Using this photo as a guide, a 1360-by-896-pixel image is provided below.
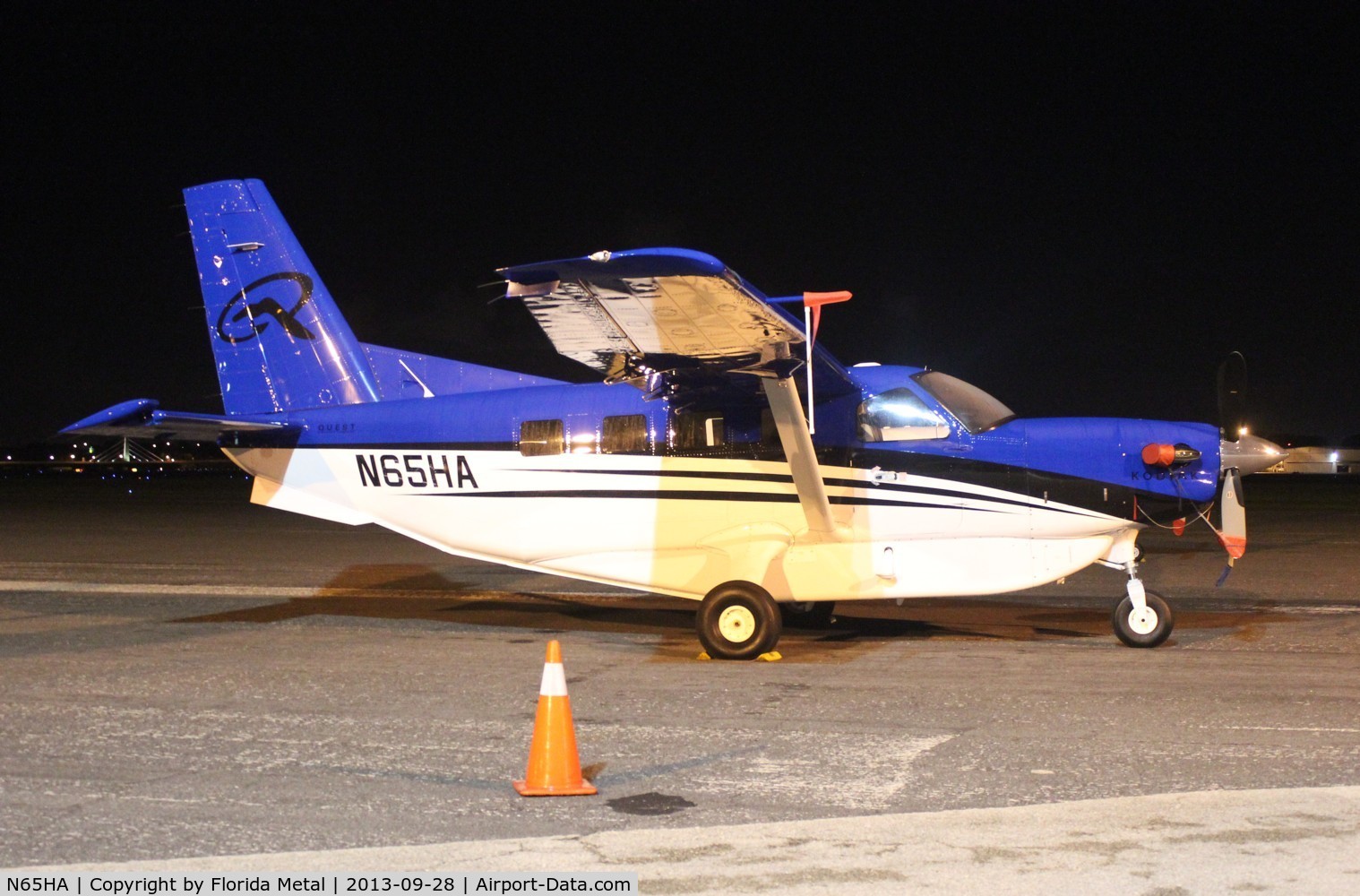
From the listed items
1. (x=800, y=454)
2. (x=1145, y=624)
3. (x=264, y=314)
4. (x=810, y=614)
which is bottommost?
(x=810, y=614)

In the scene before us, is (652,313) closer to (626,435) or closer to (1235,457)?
(626,435)

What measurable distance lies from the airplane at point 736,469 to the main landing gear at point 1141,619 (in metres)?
0.02

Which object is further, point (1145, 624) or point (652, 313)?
point (1145, 624)

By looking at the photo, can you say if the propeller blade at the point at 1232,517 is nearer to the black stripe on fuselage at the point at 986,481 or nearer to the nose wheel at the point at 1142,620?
the black stripe on fuselage at the point at 986,481

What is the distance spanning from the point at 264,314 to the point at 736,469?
17.4ft

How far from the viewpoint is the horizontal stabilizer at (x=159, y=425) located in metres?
10.7

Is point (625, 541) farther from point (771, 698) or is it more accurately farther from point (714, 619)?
point (771, 698)

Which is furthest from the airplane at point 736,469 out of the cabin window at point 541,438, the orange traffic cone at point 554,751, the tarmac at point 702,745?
the orange traffic cone at point 554,751

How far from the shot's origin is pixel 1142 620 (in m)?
10.0

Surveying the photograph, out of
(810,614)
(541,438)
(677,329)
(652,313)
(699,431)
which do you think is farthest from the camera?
(810,614)

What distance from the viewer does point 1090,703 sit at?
25.5 feet

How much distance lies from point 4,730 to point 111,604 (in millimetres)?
6812

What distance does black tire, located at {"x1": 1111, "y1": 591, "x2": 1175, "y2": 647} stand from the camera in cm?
995

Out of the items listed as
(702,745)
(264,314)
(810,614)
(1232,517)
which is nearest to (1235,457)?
(1232,517)
